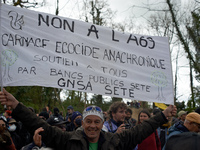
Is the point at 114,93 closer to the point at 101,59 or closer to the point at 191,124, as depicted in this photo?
the point at 101,59

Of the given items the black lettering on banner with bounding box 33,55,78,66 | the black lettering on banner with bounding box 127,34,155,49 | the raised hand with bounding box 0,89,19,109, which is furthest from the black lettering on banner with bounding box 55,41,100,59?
the raised hand with bounding box 0,89,19,109

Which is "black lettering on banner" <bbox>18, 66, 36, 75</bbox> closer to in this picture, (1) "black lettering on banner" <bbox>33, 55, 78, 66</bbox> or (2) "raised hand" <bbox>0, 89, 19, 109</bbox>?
(1) "black lettering on banner" <bbox>33, 55, 78, 66</bbox>

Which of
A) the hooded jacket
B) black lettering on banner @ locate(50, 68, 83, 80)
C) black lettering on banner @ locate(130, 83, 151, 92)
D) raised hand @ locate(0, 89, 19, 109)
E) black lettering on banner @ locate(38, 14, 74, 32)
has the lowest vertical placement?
the hooded jacket

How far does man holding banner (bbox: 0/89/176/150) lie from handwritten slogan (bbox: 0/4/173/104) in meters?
0.62

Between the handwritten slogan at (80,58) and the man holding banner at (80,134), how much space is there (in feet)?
2.02

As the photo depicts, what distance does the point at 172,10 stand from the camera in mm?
12586

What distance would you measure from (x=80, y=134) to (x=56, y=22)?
1902 mm

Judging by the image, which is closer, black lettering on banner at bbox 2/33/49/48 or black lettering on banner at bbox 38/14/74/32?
black lettering on banner at bbox 2/33/49/48

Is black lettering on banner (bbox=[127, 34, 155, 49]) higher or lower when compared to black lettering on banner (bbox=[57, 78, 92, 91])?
higher

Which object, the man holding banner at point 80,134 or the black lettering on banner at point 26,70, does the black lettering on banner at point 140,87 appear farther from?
the black lettering on banner at point 26,70

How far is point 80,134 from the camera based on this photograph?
293 cm

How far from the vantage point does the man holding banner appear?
281cm

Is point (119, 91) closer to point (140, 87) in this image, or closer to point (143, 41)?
point (140, 87)

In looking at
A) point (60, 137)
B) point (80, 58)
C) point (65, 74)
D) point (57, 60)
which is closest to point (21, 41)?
point (57, 60)
